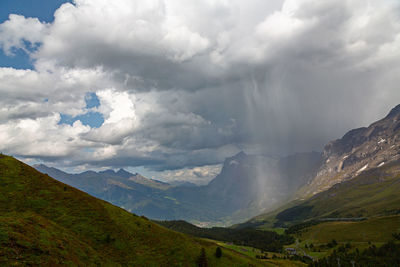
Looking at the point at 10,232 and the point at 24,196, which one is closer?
the point at 10,232

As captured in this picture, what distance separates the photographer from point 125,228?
9775 cm

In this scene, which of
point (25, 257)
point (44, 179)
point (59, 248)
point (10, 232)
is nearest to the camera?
point (25, 257)

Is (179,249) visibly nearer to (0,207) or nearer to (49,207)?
(49,207)

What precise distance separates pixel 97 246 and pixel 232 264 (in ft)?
171

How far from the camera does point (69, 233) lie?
77562 millimetres

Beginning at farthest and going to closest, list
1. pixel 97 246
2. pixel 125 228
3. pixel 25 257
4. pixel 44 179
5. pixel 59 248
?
pixel 44 179 → pixel 125 228 → pixel 97 246 → pixel 59 248 → pixel 25 257

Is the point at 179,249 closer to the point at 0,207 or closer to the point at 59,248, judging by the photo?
the point at 59,248

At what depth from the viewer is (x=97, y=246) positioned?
269 ft

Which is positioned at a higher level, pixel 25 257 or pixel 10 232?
pixel 10 232

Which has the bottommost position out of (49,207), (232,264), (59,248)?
(232,264)

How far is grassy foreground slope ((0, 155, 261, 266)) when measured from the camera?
57344 millimetres

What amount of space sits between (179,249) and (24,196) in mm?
61183

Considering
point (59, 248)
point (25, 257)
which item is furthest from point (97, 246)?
point (25, 257)

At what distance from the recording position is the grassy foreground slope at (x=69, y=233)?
5734 centimetres
